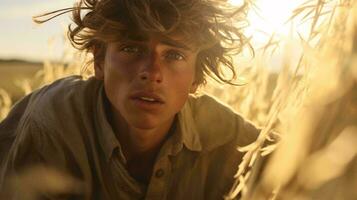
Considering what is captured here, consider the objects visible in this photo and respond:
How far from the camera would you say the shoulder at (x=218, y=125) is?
3391mm

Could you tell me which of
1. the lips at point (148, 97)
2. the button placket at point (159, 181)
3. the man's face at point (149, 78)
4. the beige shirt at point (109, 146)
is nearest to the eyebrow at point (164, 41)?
the man's face at point (149, 78)

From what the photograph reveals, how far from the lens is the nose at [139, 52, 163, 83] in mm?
2902

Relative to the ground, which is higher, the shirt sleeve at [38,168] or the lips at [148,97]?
the lips at [148,97]

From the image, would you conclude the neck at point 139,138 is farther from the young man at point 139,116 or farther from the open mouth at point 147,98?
the open mouth at point 147,98

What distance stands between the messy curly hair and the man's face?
59 mm

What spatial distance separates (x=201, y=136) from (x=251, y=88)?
1085 millimetres

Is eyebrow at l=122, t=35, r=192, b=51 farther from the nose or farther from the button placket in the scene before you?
the button placket

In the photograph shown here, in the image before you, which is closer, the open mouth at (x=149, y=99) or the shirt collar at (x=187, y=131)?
the open mouth at (x=149, y=99)

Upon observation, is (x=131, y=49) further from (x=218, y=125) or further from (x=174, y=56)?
(x=218, y=125)

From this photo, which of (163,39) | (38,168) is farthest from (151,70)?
(38,168)

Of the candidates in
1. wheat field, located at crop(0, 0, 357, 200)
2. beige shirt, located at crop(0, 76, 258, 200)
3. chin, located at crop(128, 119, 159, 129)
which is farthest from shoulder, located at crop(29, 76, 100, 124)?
wheat field, located at crop(0, 0, 357, 200)

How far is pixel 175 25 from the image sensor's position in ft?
9.93

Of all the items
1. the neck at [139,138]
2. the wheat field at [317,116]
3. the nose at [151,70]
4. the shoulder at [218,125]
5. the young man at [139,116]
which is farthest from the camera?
the shoulder at [218,125]

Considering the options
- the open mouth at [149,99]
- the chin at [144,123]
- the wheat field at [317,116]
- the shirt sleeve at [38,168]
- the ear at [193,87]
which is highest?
the wheat field at [317,116]
